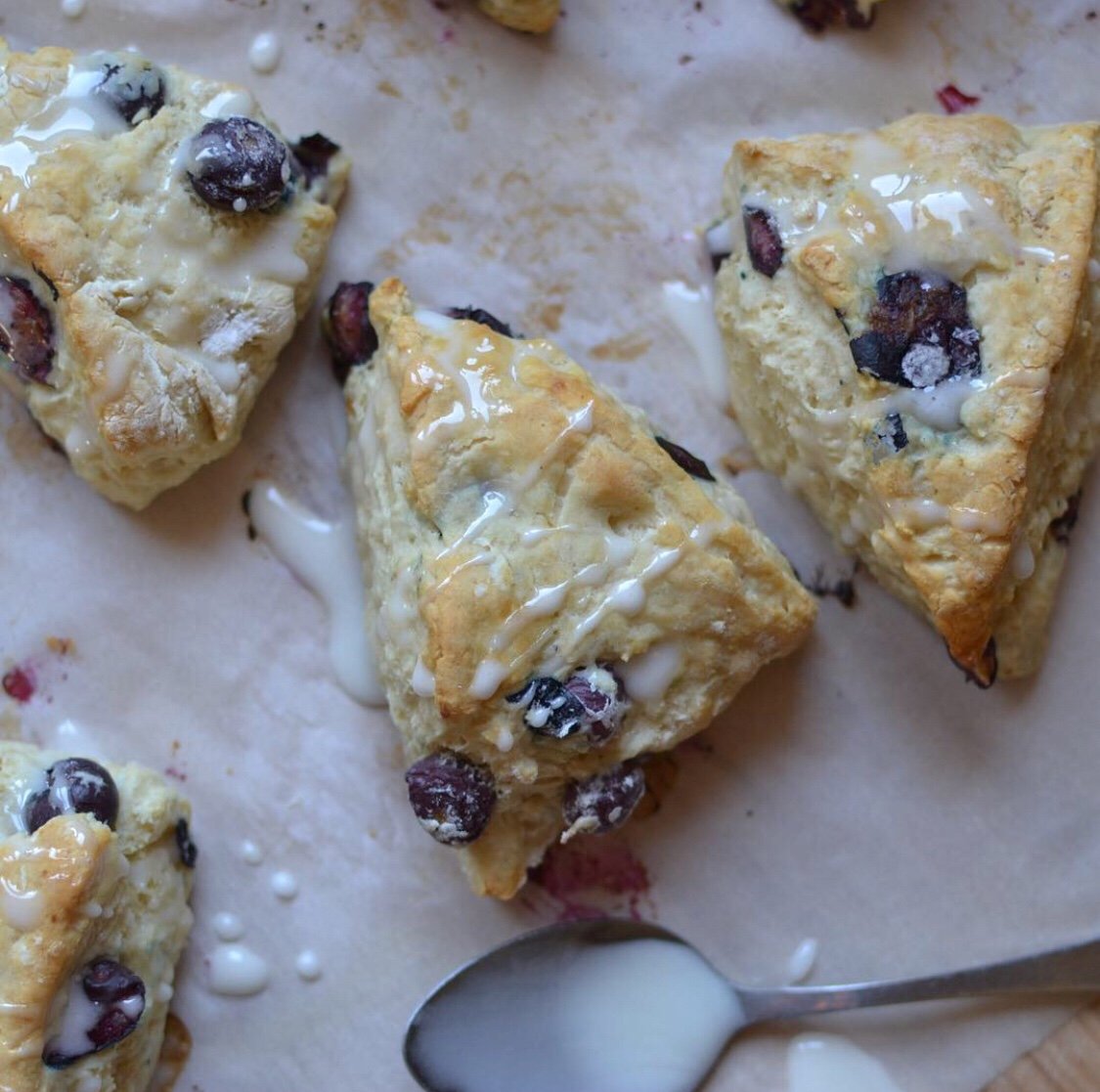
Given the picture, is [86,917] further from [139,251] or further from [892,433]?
[892,433]

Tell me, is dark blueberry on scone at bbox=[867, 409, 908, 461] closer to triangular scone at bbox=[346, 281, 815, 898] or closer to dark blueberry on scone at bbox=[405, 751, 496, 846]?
triangular scone at bbox=[346, 281, 815, 898]

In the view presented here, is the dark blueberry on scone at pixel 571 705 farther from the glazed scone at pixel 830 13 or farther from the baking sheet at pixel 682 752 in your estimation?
the glazed scone at pixel 830 13

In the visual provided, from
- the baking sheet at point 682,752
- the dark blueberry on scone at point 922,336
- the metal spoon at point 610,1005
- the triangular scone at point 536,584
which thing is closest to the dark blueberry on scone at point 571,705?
the triangular scone at point 536,584

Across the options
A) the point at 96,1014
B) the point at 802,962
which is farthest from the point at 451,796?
the point at 802,962

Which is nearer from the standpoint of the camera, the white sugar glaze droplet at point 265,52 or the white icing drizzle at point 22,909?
the white icing drizzle at point 22,909

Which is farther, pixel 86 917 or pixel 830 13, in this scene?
pixel 830 13

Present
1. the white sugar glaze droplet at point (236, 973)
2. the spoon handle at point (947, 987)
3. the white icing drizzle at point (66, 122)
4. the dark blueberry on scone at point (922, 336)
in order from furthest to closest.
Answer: the white sugar glaze droplet at point (236, 973)
the spoon handle at point (947, 987)
the white icing drizzle at point (66, 122)
the dark blueberry on scone at point (922, 336)
